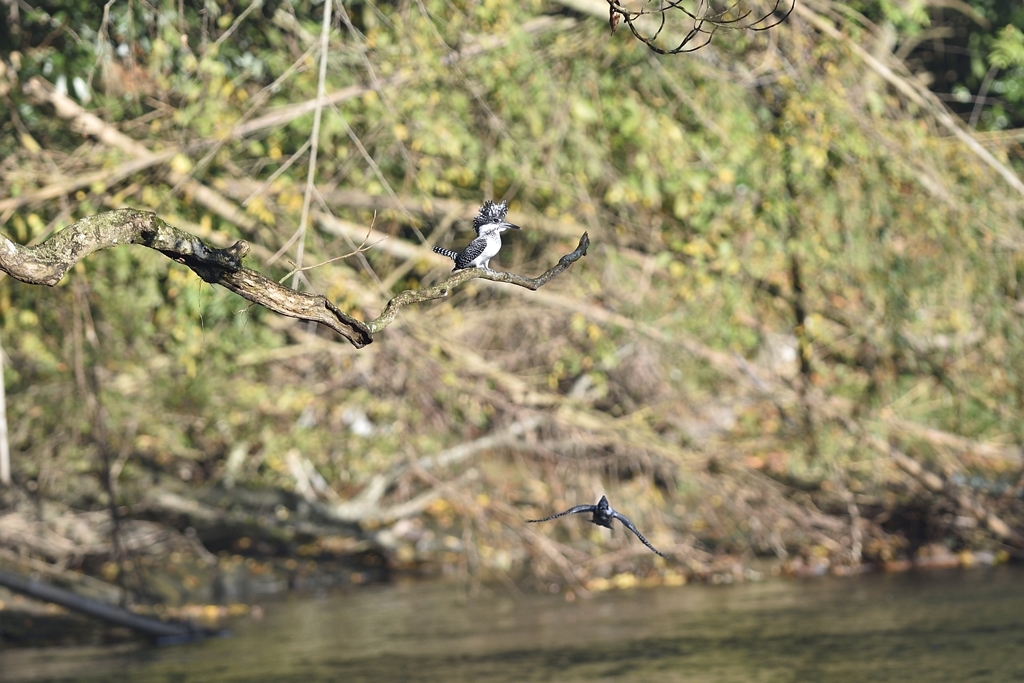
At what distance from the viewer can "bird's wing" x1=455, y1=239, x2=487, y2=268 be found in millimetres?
4375

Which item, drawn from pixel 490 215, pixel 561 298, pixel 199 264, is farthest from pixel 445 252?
pixel 561 298

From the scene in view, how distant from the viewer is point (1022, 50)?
10109 millimetres

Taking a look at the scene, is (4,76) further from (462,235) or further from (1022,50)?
(1022,50)

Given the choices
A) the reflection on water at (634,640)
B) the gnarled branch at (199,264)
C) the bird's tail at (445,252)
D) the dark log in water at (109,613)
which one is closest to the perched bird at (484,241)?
the bird's tail at (445,252)

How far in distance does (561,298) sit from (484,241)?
19.7 ft

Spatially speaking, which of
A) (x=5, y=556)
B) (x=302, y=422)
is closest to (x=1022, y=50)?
(x=302, y=422)

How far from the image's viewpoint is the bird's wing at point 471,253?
438cm

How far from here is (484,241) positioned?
14.4 ft

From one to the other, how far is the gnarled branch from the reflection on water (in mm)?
4133

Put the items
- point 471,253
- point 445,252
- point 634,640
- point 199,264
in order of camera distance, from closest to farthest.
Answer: point 199,264 < point 445,252 < point 471,253 < point 634,640

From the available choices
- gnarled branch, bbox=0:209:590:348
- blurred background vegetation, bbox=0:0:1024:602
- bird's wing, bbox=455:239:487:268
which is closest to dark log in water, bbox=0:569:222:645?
blurred background vegetation, bbox=0:0:1024:602

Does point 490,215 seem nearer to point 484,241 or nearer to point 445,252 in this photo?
point 484,241

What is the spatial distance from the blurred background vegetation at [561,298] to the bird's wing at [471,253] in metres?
4.65

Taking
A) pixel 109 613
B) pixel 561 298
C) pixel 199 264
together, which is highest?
pixel 561 298
